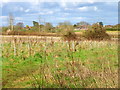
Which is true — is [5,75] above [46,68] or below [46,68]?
Result: below

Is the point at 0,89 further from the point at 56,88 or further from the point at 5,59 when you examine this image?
the point at 5,59

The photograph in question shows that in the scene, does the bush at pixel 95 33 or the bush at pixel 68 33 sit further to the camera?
the bush at pixel 95 33

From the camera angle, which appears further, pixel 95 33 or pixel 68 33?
pixel 95 33

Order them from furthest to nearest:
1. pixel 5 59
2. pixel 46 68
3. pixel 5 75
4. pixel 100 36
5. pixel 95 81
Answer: pixel 100 36, pixel 5 59, pixel 5 75, pixel 46 68, pixel 95 81

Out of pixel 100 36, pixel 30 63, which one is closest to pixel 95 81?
pixel 30 63

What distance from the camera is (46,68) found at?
3.37 m

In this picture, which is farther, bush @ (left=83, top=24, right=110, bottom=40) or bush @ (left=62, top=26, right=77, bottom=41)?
bush @ (left=83, top=24, right=110, bottom=40)

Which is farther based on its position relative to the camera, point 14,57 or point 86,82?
point 14,57

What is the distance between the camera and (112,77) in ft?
9.54

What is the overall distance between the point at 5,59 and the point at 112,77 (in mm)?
5843

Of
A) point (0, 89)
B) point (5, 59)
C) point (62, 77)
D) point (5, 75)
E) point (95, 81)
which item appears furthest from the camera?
point (5, 59)

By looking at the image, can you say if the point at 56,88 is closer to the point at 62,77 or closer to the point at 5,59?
the point at 62,77

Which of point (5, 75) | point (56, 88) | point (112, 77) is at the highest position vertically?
point (112, 77)

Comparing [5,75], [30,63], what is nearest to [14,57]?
[30,63]
